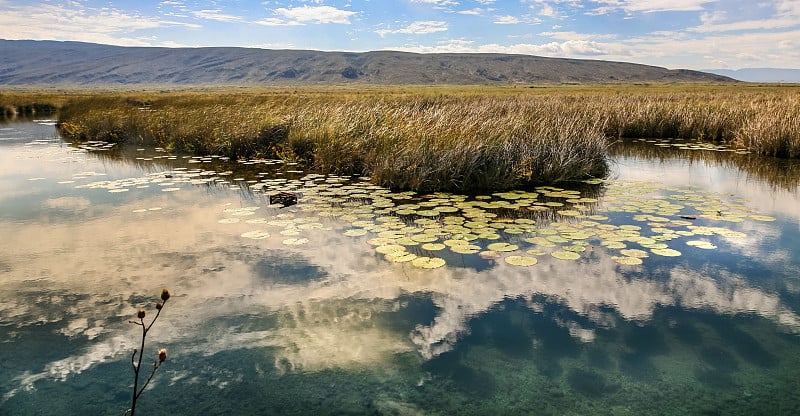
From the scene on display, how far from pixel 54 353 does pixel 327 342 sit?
74.8 inches

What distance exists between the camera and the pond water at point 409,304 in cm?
309

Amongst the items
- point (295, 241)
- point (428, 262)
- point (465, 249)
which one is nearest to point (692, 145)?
point (465, 249)

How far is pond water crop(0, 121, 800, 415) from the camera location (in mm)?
3088

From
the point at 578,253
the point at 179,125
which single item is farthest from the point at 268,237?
Answer: the point at 179,125

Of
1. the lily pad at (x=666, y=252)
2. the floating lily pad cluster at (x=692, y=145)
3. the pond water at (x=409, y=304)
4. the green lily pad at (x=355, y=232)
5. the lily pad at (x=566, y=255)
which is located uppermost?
the floating lily pad cluster at (x=692, y=145)

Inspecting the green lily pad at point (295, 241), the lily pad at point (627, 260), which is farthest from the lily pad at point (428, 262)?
the lily pad at point (627, 260)

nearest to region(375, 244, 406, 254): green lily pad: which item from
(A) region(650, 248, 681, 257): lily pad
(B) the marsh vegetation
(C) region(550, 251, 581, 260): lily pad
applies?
(C) region(550, 251, 581, 260): lily pad

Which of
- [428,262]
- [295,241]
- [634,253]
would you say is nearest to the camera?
[428,262]

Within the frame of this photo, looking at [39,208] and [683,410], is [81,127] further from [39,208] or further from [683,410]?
[683,410]

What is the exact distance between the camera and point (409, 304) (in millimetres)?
4293

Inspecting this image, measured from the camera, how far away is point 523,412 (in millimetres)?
2889

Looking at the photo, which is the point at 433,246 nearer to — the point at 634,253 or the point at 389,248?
the point at 389,248

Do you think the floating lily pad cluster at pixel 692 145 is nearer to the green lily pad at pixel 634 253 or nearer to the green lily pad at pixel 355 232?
the green lily pad at pixel 634 253

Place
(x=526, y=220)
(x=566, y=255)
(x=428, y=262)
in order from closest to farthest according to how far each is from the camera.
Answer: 1. (x=428, y=262)
2. (x=566, y=255)
3. (x=526, y=220)
